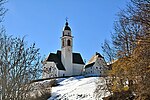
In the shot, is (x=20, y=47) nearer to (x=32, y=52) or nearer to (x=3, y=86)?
(x=32, y=52)

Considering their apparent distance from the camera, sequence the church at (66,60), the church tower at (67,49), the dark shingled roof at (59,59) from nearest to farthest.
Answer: the church at (66,60)
the dark shingled roof at (59,59)
the church tower at (67,49)

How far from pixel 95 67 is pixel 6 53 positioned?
61.8 m

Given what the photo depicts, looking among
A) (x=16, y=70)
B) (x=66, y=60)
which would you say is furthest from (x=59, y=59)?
(x=16, y=70)

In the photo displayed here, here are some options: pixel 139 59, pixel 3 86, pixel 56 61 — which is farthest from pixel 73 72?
pixel 3 86

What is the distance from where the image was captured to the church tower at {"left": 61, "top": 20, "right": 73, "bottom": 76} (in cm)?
7325

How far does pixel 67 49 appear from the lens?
7444 centimetres

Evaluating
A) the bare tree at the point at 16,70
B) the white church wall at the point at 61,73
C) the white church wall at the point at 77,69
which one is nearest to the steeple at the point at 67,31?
the white church wall at the point at 77,69

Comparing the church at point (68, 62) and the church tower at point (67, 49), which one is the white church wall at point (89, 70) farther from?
the church tower at point (67, 49)

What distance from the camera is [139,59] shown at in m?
15.4

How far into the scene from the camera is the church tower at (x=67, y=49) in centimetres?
7325

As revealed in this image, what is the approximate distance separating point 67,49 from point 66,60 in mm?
2671

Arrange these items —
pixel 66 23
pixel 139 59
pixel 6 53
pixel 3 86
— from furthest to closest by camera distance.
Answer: pixel 66 23 → pixel 139 59 → pixel 6 53 → pixel 3 86

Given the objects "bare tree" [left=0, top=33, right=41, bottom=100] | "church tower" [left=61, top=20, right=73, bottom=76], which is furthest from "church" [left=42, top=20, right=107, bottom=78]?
"bare tree" [left=0, top=33, right=41, bottom=100]

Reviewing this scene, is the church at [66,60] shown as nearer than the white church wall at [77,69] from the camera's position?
Yes
